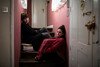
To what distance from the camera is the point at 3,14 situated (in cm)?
335

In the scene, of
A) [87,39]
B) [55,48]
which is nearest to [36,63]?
[55,48]

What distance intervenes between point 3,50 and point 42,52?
93 cm

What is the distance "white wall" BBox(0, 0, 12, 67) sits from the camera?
3.36m

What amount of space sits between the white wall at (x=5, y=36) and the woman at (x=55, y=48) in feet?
2.82

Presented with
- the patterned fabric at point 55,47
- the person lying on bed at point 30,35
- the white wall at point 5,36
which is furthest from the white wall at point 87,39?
the person lying on bed at point 30,35

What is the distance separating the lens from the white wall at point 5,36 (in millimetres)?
3355

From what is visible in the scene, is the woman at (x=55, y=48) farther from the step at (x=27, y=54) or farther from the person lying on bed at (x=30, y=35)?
the person lying on bed at (x=30, y=35)

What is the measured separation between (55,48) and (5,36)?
1085 millimetres

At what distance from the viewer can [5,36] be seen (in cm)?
338

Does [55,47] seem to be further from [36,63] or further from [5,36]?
[5,36]

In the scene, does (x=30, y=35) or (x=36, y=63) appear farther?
(x=30, y=35)

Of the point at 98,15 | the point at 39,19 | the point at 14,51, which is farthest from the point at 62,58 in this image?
the point at 39,19

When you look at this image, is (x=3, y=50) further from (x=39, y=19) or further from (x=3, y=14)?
(x=39, y=19)

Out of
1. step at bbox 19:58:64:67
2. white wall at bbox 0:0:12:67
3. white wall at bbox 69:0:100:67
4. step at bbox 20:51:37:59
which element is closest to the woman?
step at bbox 19:58:64:67
